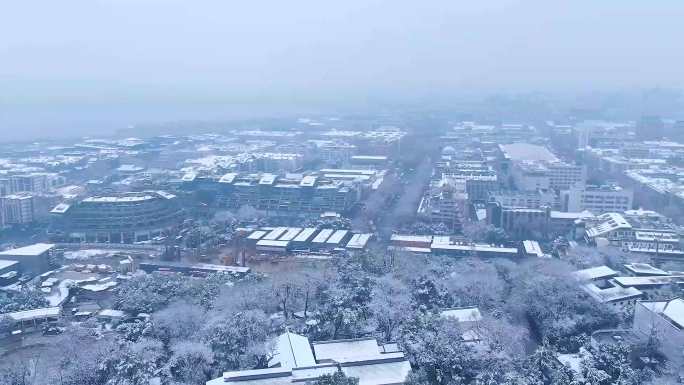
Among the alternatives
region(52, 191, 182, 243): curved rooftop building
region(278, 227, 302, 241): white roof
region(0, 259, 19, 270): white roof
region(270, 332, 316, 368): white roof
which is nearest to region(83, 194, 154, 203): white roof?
region(52, 191, 182, 243): curved rooftop building

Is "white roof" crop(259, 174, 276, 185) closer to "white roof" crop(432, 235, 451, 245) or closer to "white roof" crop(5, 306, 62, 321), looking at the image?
"white roof" crop(432, 235, 451, 245)

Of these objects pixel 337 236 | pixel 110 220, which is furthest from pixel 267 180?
pixel 110 220

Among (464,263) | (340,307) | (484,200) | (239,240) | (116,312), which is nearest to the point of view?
(340,307)

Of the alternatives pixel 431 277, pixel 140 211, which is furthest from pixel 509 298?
pixel 140 211

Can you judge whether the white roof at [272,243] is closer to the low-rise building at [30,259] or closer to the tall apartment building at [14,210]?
the low-rise building at [30,259]

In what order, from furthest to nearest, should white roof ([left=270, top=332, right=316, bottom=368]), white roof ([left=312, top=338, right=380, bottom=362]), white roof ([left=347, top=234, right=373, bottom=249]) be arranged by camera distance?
white roof ([left=347, top=234, right=373, bottom=249]) < white roof ([left=312, top=338, right=380, bottom=362]) < white roof ([left=270, top=332, right=316, bottom=368])

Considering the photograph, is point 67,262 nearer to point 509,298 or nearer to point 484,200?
point 509,298
